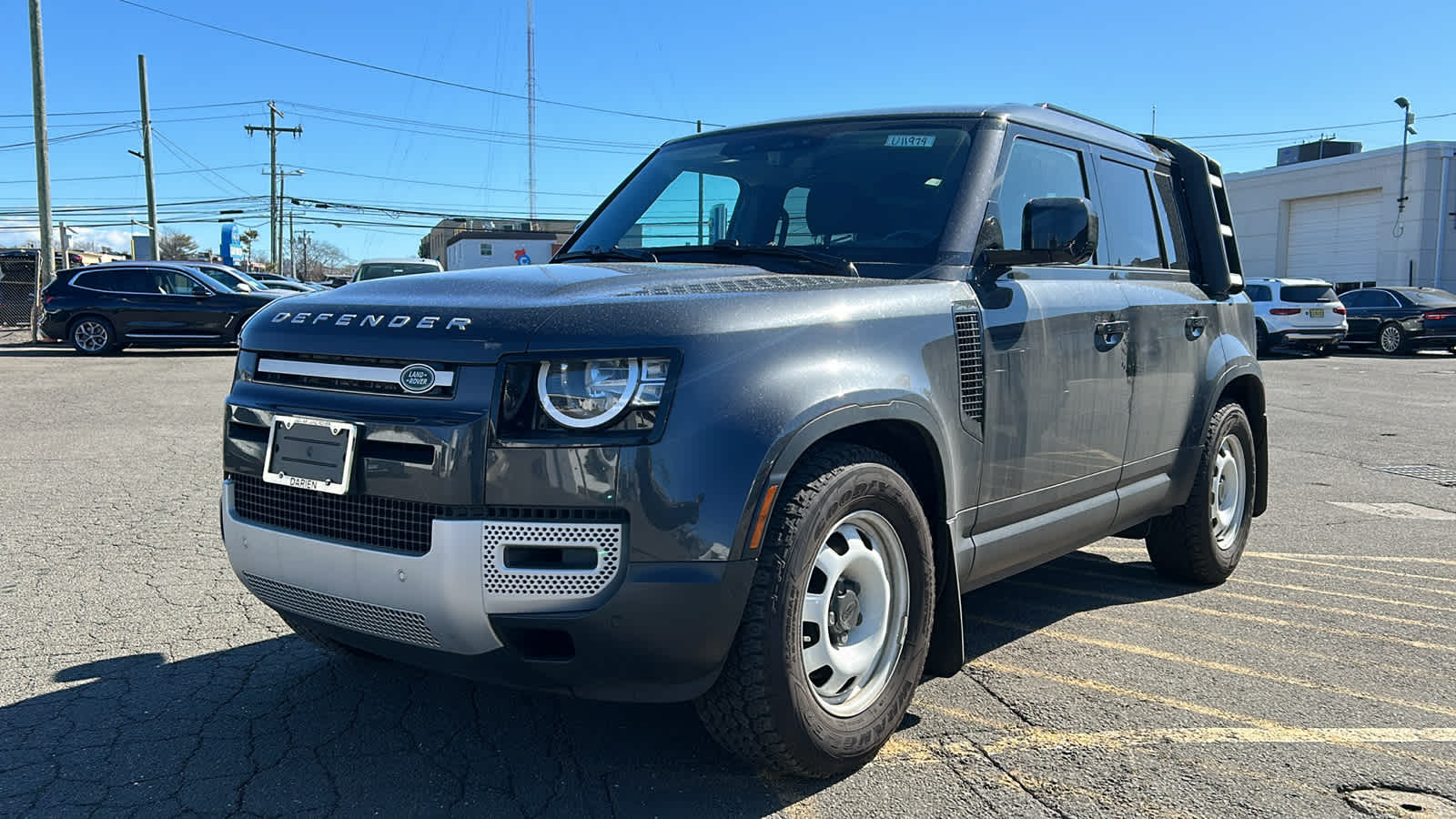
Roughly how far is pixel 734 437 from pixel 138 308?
20748mm

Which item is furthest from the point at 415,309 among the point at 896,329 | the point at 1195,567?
the point at 1195,567

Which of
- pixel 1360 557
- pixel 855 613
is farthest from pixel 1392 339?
pixel 855 613

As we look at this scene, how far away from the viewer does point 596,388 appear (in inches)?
102

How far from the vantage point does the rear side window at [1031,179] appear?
3.85 meters

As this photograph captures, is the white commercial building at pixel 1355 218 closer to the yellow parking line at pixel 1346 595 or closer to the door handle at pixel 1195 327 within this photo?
the yellow parking line at pixel 1346 595

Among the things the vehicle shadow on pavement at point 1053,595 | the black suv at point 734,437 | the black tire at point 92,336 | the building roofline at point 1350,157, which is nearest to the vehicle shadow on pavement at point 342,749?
the black suv at point 734,437

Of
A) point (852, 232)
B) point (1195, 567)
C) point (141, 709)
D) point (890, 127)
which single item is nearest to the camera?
point (141, 709)

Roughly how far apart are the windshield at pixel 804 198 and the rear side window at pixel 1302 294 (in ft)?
77.0

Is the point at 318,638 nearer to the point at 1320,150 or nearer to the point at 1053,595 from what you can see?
the point at 1053,595

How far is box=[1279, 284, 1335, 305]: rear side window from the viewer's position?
24328mm

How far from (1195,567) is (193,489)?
6045mm

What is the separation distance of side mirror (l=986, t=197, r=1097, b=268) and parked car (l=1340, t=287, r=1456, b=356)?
26460 mm

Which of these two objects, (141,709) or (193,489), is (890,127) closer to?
(141,709)

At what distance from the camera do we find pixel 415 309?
9.31 ft
